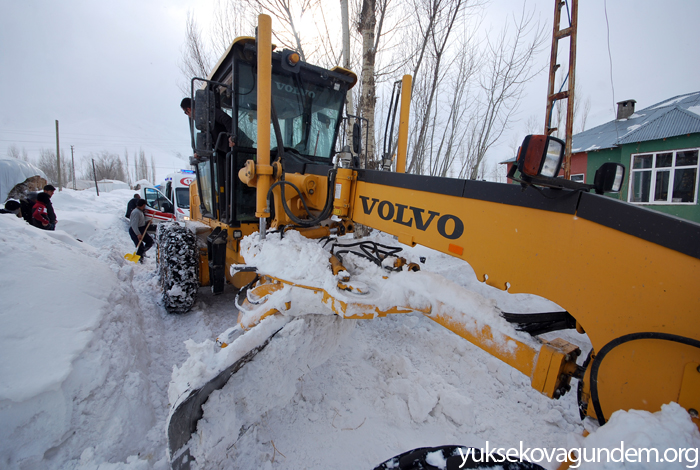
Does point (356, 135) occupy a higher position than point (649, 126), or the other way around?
point (649, 126)

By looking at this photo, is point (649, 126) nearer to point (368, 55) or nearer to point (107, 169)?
point (368, 55)

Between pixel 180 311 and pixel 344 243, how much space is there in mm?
2360

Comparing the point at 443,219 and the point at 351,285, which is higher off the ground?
the point at 443,219

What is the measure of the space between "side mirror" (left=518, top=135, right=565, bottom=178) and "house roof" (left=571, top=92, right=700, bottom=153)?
47.1ft

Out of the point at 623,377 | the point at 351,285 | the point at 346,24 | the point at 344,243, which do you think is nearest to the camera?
the point at 623,377

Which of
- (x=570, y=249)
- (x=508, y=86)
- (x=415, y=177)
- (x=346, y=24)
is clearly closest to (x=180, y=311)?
(x=415, y=177)

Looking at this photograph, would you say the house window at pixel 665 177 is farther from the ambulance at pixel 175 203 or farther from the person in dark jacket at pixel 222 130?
the ambulance at pixel 175 203

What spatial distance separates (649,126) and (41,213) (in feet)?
62.5

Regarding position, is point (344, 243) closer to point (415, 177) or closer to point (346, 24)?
point (415, 177)

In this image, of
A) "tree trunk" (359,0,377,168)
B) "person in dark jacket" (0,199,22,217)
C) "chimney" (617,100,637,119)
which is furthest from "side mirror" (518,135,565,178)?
"chimney" (617,100,637,119)

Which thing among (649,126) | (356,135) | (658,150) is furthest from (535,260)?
(649,126)

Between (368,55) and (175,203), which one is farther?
(175,203)

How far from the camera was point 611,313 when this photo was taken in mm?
1146

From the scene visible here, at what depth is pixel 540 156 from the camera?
3.59 feet
